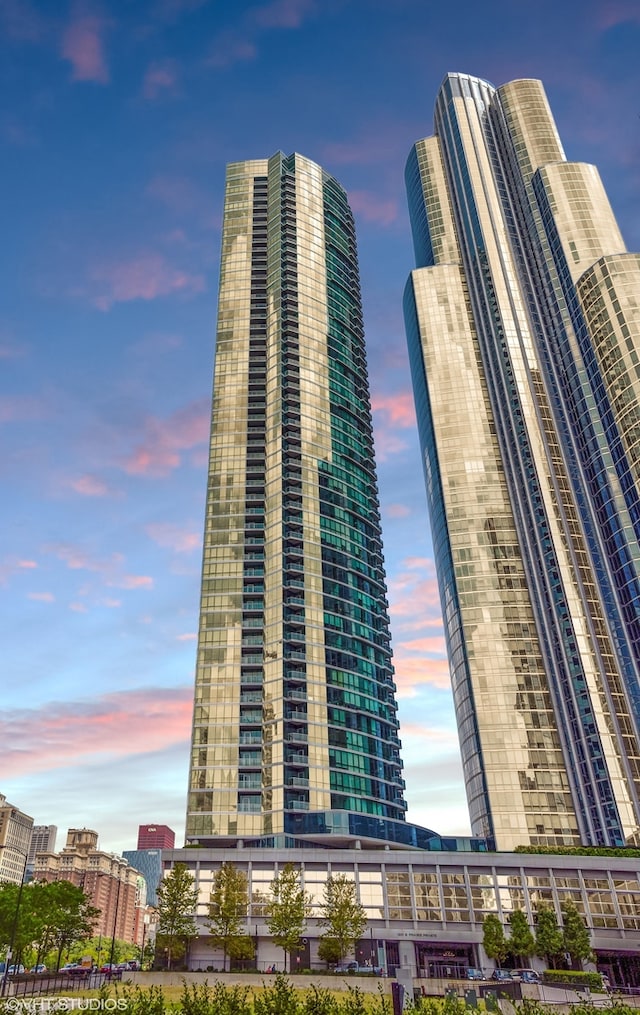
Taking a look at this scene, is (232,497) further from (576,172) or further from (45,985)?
(576,172)

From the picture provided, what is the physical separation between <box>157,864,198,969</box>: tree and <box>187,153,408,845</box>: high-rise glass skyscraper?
74.4 feet

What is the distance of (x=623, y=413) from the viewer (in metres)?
156

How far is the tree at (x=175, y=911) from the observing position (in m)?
89.9

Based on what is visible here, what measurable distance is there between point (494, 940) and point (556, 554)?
92.4m

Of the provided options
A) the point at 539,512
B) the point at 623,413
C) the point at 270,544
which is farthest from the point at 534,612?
the point at 270,544

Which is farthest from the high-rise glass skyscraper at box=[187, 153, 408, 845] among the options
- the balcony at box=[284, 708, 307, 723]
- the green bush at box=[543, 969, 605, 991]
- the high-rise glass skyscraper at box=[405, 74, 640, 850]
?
the green bush at box=[543, 969, 605, 991]

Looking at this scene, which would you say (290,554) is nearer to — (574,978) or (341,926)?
(341,926)

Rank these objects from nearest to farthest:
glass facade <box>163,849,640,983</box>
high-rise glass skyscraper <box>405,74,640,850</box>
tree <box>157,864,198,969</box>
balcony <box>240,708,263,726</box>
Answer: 1. tree <box>157,864,198,969</box>
2. glass facade <box>163,849,640,983</box>
3. balcony <box>240,708,263,726</box>
4. high-rise glass skyscraper <box>405,74,640,850</box>

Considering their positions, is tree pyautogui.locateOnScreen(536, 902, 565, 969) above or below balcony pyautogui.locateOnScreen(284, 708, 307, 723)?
below

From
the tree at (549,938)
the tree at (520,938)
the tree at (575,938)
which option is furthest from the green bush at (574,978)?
the tree at (575,938)

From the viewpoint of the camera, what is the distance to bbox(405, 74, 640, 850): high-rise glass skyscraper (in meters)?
150

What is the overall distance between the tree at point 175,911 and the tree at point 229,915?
138 inches

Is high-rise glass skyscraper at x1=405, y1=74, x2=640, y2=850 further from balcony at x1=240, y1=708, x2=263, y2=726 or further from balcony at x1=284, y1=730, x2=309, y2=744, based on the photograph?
balcony at x1=240, y1=708, x2=263, y2=726

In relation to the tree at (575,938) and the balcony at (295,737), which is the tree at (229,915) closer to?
the balcony at (295,737)
